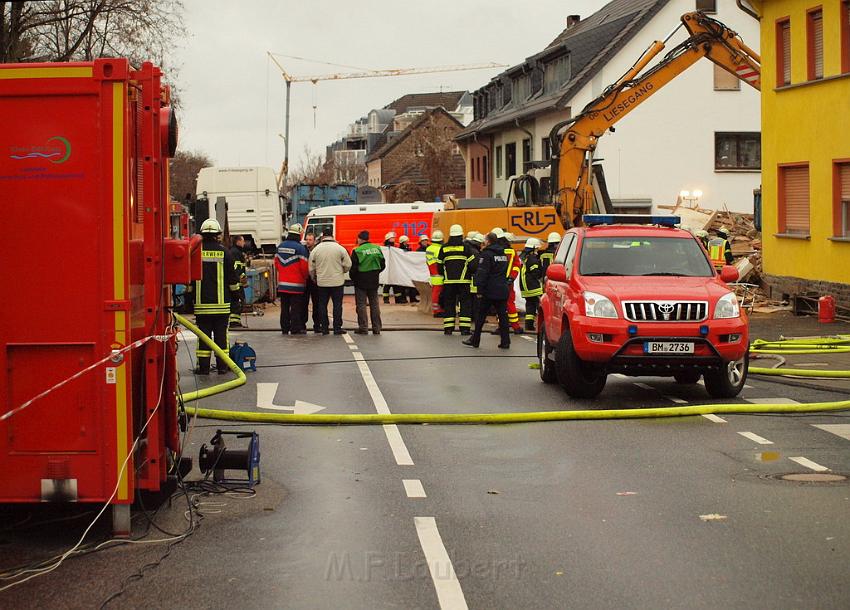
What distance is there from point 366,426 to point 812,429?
3.94 m

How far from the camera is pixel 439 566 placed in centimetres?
651

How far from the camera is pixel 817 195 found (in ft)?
84.5

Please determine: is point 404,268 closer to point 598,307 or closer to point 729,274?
point 729,274

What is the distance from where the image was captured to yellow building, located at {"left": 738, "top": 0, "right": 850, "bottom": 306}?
2466 centimetres

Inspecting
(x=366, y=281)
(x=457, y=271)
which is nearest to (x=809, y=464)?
(x=457, y=271)

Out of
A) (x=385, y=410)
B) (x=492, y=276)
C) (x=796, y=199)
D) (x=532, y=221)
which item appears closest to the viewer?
(x=385, y=410)

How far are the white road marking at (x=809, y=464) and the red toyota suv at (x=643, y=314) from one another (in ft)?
10.4

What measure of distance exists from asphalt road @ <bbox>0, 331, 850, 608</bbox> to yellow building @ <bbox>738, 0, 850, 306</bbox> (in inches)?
552

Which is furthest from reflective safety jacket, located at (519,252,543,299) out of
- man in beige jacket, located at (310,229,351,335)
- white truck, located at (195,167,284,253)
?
white truck, located at (195,167,284,253)

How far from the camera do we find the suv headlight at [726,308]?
13.0m

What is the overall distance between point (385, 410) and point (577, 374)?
209cm

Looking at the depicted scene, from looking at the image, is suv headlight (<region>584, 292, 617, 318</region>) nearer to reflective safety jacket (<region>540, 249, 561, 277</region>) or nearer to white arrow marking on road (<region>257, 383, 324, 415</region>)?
white arrow marking on road (<region>257, 383, 324, 415</region>)

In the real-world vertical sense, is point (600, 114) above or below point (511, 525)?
above

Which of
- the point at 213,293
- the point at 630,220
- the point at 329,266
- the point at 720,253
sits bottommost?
the point at 213,293
